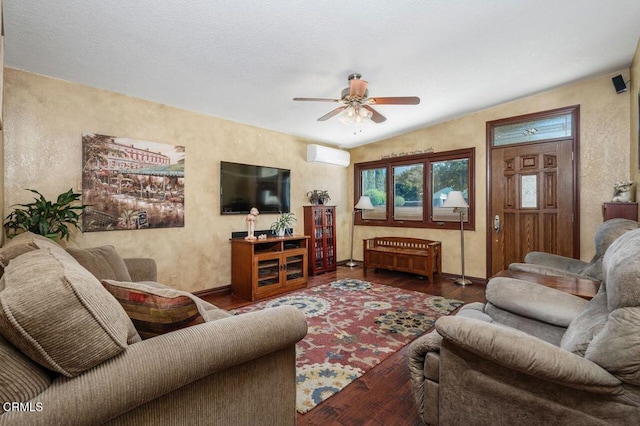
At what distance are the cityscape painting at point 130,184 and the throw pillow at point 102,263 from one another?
84 centimetres

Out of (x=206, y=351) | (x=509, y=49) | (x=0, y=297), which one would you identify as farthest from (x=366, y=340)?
(x=509, y=49)

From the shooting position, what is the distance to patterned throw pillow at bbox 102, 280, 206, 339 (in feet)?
3.43

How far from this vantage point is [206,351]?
3.24 ft

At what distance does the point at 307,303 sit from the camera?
137 inches

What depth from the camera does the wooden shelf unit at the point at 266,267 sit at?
12.2 feet

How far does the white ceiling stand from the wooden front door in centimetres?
93

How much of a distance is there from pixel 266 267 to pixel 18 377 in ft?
10.4

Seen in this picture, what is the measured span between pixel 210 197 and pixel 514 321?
3612 mm

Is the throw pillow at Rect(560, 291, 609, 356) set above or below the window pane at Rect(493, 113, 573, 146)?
below

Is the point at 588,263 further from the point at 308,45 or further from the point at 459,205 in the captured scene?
the point at 308,45

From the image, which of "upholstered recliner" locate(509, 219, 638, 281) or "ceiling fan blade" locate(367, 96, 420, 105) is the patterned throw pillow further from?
"upholstered recliner" locate(509, 219, 638, 281)

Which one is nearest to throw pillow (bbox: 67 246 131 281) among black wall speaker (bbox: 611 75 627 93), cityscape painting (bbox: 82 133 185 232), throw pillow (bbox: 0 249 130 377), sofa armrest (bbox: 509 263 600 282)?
cityscape painting (bbox: 82 133 185 232)

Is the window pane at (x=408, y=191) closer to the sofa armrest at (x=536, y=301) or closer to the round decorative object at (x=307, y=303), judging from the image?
the round decorative object at (x=307, y=303)

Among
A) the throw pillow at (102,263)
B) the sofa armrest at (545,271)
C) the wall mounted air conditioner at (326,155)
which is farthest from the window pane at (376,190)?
the throw pillow at (102,263)
